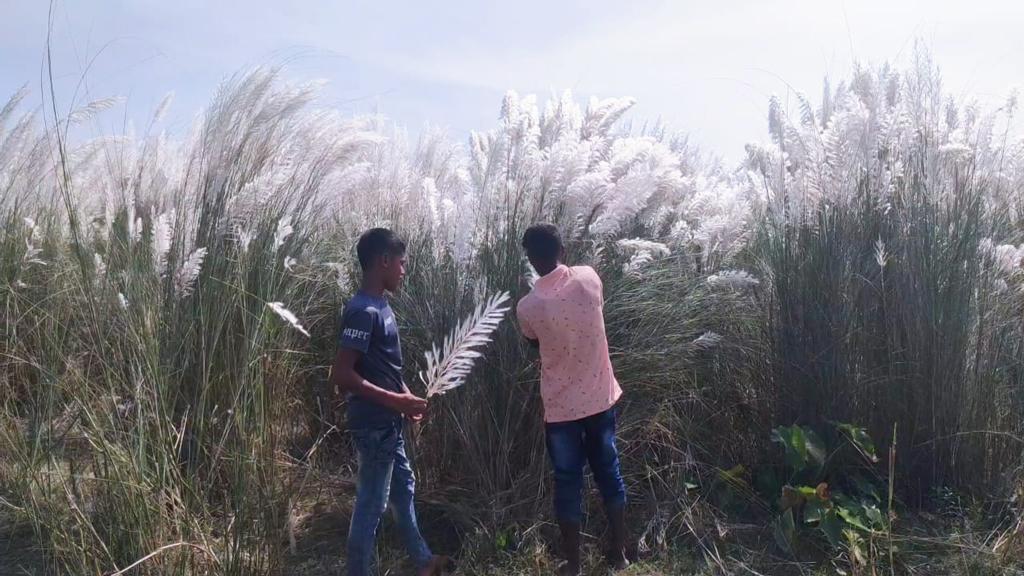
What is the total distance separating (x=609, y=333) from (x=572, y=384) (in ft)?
2.23

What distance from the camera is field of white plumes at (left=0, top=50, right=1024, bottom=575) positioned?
→ 3.37 meters

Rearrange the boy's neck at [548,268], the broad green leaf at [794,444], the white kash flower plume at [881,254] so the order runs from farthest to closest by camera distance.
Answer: the white kash flower plume at [881,254]
the broad green leaf at [794,444]
the boy's neck at [548,268]

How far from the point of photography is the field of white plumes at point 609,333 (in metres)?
3.37

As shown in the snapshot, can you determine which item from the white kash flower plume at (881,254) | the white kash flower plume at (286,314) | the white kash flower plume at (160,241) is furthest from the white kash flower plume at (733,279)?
the white kash flower plume at (160,241)

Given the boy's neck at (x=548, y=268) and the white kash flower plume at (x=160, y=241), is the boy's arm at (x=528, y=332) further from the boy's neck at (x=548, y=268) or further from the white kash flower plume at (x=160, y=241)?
the white kash flower plume at (x=160, y=241)

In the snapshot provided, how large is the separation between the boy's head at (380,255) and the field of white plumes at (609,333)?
1.20 ft

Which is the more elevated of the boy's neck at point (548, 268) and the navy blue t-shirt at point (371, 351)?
the boy's neck at point (548, 268)

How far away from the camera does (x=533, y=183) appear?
435 cm

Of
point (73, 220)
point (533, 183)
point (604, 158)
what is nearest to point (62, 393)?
point (73, 220)

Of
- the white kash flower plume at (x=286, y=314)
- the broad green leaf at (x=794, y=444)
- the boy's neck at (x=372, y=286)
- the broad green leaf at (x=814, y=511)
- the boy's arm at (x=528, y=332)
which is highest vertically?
the white kash flower plume at (x=286, y=314)

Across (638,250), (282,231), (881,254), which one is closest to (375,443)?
(282,231)

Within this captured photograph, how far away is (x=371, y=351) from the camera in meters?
3.16

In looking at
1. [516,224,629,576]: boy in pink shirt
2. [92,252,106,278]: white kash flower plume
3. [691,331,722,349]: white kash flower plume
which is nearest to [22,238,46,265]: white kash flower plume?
[92,252,106,278]: white kash flower plume

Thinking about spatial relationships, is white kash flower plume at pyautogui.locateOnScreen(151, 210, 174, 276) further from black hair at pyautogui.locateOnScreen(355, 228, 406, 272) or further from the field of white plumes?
black hair at pyautogui.locateOnScreen(355, 228, 406, 272)
